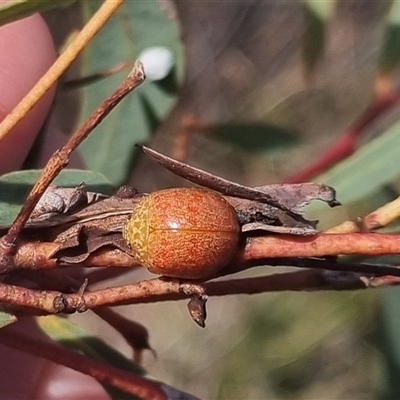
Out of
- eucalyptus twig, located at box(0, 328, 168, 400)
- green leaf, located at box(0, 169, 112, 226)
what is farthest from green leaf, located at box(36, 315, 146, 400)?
green leaf, located at box(0, 169, 112, 226)

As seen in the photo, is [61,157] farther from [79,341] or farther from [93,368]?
[79,341]

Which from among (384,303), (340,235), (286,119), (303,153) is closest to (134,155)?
(384,303)

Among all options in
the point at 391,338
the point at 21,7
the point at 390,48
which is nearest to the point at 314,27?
the point at 390,48

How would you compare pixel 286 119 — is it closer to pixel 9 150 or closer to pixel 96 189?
pixel 9 150

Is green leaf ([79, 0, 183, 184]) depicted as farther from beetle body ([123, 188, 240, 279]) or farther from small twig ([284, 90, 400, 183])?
beetle body ([123, 188, 240, 279])

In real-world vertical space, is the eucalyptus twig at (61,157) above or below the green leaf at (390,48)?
below

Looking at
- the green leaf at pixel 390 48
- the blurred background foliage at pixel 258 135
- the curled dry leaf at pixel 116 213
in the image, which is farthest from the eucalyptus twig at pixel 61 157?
the green leaf at pixel 390 48

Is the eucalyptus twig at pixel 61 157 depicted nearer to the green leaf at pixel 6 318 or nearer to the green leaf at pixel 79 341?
the green leaf at pixel 6 318
